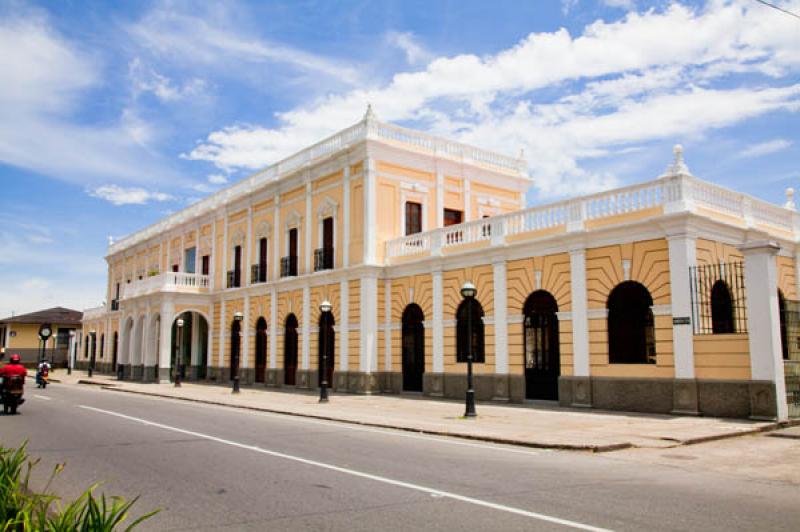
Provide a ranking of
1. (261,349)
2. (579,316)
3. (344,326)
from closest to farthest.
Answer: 1. (579,316)
2. (344,326)
3. (261,349)

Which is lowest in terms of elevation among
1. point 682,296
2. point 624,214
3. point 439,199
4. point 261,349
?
point 261,349

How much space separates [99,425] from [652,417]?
12.9 metres


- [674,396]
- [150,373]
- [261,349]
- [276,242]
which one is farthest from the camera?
[150,373]

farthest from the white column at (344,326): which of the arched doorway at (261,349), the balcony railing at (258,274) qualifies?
the balcony railing at (258,274)

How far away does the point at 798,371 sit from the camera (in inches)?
590

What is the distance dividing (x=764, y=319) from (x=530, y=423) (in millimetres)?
5585

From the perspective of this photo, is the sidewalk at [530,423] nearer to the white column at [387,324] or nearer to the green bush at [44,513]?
the white column at [387,324]

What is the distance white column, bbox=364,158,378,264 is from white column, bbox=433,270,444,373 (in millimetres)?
3511

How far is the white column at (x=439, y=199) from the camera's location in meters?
28.4

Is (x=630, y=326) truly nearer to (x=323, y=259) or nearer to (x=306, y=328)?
(x=323, y=259)

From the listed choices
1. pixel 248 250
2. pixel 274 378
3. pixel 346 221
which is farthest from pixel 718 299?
pixel 248 250

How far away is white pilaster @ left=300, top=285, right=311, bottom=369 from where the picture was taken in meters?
29.6

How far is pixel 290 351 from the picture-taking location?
31.6m

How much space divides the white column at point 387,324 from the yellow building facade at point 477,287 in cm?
8
